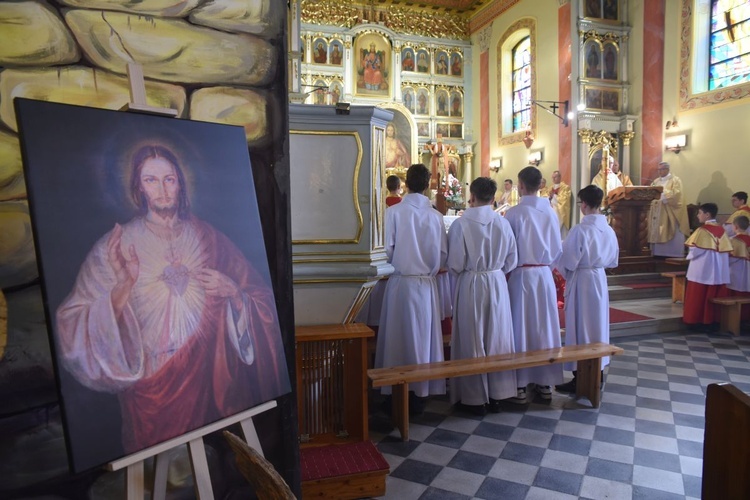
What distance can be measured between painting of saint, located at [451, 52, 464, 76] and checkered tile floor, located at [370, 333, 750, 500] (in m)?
13.8

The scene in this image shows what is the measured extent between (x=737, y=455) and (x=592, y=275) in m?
3.33

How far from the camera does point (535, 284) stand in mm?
4410

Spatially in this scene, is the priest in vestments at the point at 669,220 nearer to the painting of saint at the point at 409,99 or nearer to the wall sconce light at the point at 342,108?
the painting of saint at the point at 409,99

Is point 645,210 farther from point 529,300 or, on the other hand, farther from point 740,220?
point 529,300

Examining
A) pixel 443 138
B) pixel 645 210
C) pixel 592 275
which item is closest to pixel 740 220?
pixel 645 210

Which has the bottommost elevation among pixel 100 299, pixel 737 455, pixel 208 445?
pixel 208 445

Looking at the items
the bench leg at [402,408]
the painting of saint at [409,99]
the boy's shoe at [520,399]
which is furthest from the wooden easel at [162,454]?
the painting of saint at [409,99]

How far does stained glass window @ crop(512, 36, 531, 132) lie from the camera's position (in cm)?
1480

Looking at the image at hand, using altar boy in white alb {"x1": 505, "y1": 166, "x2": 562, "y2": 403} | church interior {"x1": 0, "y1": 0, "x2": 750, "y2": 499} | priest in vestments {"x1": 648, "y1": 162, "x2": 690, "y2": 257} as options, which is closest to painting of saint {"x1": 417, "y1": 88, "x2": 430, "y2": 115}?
priest in vestments {"x1": 648, "y1": 162, "x2": 690, "y2": 257}

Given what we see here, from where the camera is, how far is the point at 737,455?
5.00 ft

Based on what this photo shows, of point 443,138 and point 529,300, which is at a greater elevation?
point 443,138

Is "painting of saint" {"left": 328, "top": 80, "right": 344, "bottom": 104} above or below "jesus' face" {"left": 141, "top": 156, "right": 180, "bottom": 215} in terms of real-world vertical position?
above

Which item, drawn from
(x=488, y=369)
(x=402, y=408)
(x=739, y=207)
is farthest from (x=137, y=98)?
(x=739, y=207)

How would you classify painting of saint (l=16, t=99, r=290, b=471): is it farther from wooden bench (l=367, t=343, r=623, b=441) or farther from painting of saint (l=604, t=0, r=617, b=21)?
painting of saint (l=604, t=0, r=617, b=21)
